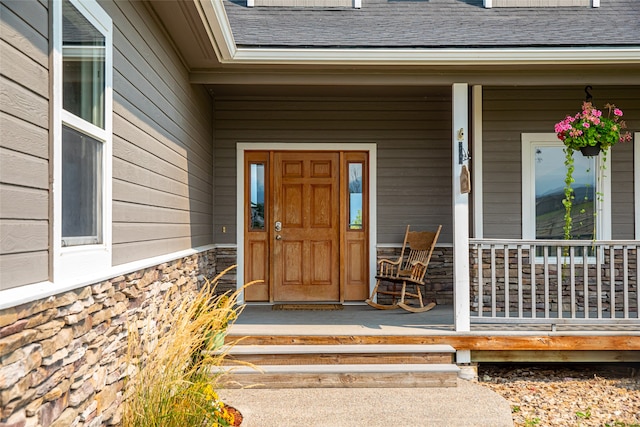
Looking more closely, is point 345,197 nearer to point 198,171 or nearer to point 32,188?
point 198,171

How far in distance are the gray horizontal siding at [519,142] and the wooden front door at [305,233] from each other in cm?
141

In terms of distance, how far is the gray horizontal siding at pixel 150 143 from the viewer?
3049 millimetres

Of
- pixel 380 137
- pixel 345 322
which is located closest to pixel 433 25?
pixel 380 137

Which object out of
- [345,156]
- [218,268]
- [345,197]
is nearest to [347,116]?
[345,156]

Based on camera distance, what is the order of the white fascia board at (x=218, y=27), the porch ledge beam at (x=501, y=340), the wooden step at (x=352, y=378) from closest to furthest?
the white fascia board at (x=218, y=27) → the wooden step at (x=352, y=378) → the porch ledge beam at (x=501, y=340)

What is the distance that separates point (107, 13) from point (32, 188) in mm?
1242

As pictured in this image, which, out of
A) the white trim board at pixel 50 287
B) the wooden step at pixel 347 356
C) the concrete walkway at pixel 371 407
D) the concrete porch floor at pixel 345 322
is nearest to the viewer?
the white trim board at pixel 50 287

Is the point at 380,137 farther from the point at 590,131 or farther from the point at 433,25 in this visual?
the point at 590,131

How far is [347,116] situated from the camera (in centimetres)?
631

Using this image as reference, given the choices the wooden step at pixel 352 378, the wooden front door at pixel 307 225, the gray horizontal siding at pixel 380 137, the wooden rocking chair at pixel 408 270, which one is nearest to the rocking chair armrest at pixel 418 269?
the wooden rocking chair at pixel 408 270

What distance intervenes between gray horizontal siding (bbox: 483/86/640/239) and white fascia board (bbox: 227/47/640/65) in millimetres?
1256

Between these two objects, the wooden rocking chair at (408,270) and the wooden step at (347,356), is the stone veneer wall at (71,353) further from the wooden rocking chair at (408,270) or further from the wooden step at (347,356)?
the wooden rocking chair at (408,270)

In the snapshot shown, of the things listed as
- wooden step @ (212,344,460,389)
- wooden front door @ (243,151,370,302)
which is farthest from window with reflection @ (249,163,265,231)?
wooden step @ (212,344,460,389)

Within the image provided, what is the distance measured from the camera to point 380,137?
632 cm
